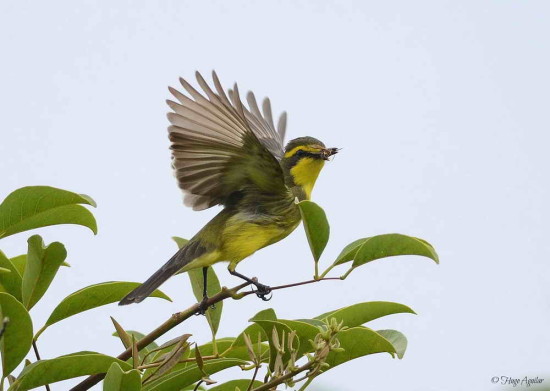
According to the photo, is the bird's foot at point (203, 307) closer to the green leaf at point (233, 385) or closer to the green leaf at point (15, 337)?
the green leaf at point (233, 385)

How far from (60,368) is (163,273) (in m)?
1.52

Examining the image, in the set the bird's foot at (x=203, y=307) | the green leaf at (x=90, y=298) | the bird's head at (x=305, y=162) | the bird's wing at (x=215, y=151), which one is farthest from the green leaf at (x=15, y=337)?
the bird's head at (x=305, y=162)

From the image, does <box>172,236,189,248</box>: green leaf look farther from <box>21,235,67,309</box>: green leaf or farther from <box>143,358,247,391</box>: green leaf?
<box>143,358,247,391</box>: green leaf

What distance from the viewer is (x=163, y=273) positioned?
154 inches

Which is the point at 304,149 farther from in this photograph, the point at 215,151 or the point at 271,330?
the point at 271,330

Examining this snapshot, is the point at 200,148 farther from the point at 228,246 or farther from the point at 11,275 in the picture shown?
the point at 11,275

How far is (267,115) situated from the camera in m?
6.34

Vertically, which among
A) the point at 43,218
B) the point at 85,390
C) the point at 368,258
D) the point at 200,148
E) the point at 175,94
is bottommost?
the point at 85,390

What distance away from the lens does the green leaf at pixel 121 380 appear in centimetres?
222

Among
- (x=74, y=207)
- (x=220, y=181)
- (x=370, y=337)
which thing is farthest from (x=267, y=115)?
(x=370, y=337)

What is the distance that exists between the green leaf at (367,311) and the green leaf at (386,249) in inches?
5.8

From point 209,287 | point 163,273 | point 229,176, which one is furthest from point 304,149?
point 209,287

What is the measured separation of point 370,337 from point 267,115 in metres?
3.89

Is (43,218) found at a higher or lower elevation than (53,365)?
higher
